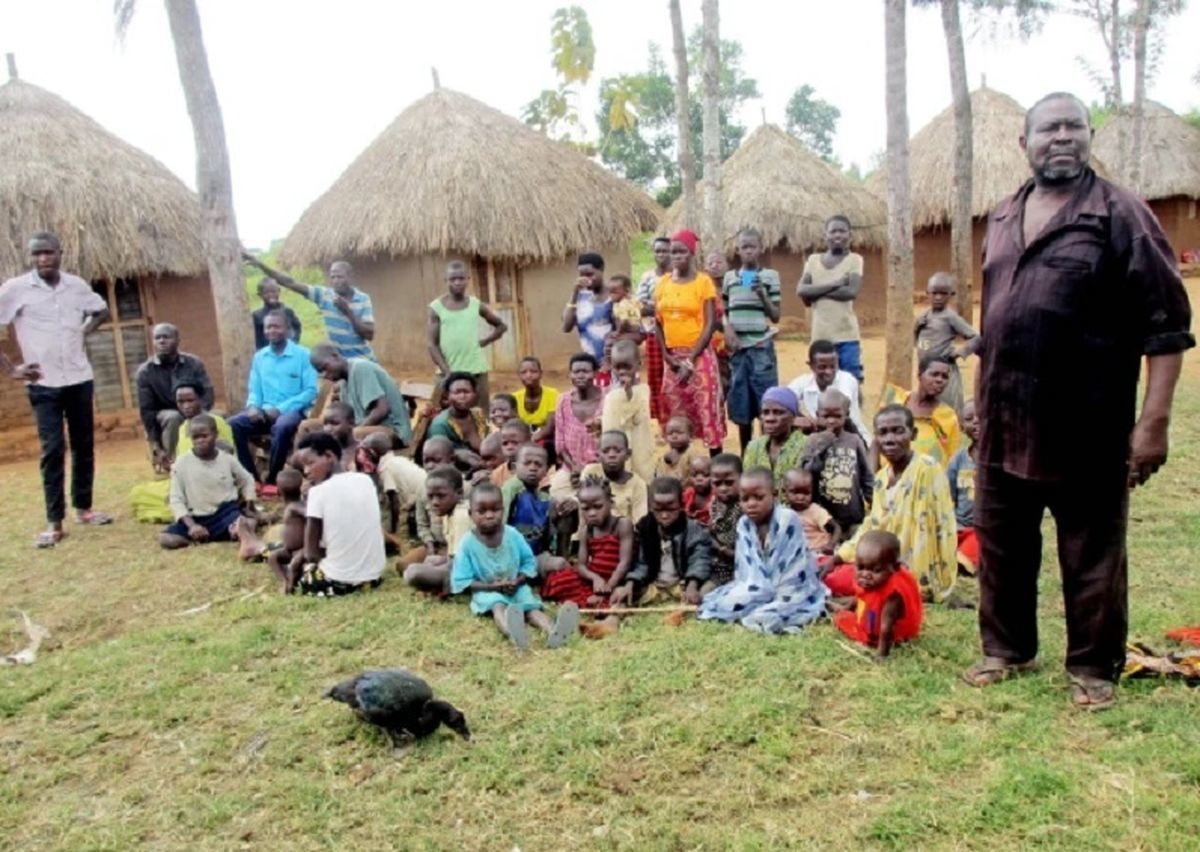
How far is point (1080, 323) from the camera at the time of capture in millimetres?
3150

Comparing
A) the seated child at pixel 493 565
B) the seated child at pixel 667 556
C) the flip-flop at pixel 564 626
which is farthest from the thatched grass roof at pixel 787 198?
the flip-flop at pixel 564 626

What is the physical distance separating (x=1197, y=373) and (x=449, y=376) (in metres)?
8.01

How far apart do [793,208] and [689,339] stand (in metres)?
10.5

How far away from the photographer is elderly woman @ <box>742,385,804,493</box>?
5.39 meters

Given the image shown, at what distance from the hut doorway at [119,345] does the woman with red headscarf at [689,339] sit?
7179 mm

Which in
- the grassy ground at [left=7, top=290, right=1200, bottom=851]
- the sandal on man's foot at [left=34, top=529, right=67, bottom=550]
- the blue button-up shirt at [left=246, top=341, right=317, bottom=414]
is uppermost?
the blue button-up shirt at [left=246, top=341, right=317, bottom=414]

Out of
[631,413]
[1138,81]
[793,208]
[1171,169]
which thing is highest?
[1138,81]

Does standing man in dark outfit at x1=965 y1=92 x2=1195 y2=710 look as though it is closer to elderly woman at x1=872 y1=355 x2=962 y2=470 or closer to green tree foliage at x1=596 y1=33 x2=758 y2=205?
elderly woman at x1=872 y1=355 x2=962 y2=470

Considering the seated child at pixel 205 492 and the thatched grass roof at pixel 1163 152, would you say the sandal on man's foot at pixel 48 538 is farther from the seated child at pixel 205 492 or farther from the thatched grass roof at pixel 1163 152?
the thatched grass roof at pixel 1163 152

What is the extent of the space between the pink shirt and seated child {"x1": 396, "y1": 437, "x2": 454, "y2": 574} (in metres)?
2.41

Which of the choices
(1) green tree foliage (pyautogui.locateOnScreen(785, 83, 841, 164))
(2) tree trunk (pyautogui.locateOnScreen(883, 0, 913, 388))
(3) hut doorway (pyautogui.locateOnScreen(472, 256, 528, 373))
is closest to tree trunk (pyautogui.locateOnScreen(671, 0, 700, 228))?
(3) hut doorway (pyautogui.locateOnScreen(472, 256, 528, 373))

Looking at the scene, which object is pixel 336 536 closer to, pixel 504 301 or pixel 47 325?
pixel 47 325

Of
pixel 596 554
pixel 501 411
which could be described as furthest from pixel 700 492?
pixel 501 411

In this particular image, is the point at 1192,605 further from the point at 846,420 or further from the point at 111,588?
the point at 111,588
